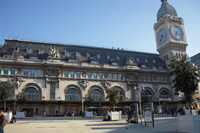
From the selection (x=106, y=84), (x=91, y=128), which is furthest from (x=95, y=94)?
(x=91, y=128)

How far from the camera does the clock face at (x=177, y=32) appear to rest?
7594 centimetres

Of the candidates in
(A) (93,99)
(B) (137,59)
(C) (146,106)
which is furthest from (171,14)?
(C) (146,106)

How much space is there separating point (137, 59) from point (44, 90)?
124 ft

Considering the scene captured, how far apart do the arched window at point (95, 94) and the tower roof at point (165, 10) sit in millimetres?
45327

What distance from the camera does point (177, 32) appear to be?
253 ft

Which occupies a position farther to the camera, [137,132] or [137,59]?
[137,59]

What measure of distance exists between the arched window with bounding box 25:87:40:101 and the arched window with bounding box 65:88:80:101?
27.7 feet

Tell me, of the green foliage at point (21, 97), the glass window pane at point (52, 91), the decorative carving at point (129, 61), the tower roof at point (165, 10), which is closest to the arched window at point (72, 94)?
the glass window pane at point (52, 91)

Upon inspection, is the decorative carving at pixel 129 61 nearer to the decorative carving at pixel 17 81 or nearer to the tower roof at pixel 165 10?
the tower roof at pixel 165 10

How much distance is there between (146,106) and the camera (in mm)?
22828

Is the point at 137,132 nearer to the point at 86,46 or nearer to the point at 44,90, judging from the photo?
the point at 44,90

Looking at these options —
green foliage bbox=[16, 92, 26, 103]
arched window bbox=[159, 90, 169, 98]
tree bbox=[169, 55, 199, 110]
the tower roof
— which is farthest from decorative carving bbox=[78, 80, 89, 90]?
the tower roof

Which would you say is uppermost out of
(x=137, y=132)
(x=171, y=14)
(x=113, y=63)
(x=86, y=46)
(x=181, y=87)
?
(x=171, y=14)

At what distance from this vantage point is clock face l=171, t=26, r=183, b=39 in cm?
7594
